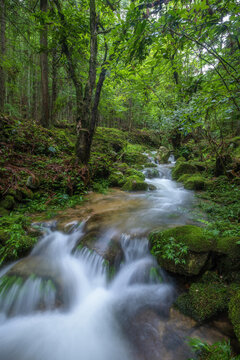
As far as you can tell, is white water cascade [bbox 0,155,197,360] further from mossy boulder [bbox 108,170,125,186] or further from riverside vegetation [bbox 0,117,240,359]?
mossy boulder [bbox 108,170,125,186]

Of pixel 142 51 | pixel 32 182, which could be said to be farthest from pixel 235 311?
pixel 32 182

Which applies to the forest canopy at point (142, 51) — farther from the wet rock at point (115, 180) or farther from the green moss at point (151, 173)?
the green moss at point (151, 173)

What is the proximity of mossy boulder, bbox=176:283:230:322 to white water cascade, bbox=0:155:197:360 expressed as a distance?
0.25 meters

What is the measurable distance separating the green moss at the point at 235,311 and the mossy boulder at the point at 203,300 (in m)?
0.16

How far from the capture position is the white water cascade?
2.26 meters

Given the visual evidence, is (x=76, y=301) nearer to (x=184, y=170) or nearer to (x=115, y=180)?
(x=115, y=180)

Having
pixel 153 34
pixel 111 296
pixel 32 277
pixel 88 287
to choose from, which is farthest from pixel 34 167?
pixel 153 34

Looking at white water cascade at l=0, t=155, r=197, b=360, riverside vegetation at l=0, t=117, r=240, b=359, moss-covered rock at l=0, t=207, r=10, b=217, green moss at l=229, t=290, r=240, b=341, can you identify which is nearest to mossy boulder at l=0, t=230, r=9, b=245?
riverside vegetation at l=0, t=117, r=240, b=359

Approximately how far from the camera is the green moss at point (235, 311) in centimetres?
198

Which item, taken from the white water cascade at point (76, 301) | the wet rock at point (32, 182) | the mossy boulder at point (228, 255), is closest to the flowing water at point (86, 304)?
the white water cascade at point (76, 301)

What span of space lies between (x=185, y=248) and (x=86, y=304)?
1.90 m

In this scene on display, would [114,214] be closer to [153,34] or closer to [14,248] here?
[14,248]

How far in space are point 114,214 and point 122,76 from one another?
13.4ft

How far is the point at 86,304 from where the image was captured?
9.55ft
